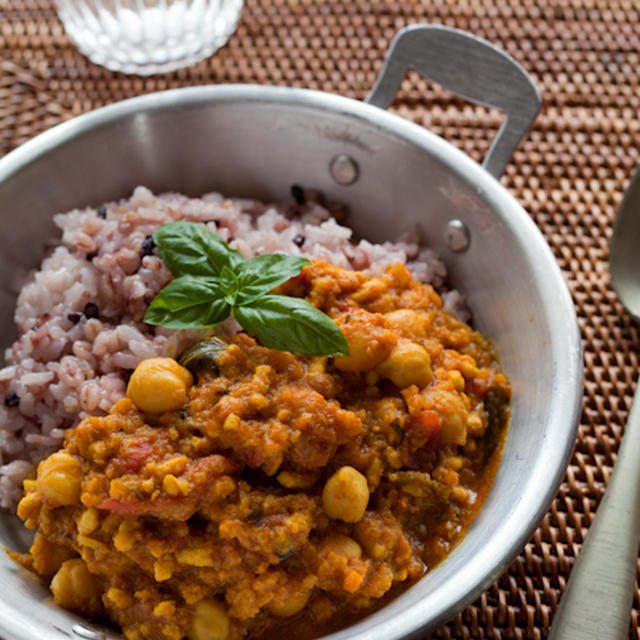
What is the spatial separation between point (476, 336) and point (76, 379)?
149 cm

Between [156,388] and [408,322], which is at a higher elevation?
[156,388]

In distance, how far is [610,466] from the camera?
321 cm

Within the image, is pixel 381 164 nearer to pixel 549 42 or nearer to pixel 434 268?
pixel 434 268

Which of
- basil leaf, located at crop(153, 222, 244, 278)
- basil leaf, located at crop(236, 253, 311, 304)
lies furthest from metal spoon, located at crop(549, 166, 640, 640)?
basil leaf, located at crop(153, 222, 244, 278)

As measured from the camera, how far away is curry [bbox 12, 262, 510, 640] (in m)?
2.29

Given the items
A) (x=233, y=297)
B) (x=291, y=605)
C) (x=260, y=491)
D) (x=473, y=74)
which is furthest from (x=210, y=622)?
(x=473, y=74)

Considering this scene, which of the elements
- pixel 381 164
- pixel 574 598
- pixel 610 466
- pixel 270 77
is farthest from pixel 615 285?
pixel 270 77

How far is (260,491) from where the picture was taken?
238cm

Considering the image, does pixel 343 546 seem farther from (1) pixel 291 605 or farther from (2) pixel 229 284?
(2) pixel 229 284

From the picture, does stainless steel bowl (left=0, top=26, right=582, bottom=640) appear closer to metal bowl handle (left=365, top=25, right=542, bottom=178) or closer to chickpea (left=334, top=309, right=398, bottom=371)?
metal bowl handle (left=365, top=25, right=542, bottom=178)

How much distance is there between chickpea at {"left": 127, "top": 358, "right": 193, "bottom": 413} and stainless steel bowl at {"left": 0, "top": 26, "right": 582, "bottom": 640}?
2.26ft

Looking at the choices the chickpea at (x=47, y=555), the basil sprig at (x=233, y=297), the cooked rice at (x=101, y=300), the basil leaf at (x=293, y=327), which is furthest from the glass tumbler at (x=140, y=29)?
the chickpea at (x=47, y=555)

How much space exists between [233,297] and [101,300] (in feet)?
2.14

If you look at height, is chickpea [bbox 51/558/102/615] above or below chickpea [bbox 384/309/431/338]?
below
